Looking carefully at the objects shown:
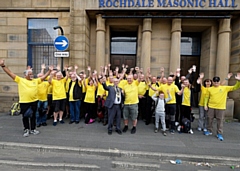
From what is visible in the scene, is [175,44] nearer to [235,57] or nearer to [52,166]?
[235,57]

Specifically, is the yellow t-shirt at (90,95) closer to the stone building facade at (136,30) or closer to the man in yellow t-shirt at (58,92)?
the man in yellow t-shirt at (58,92)

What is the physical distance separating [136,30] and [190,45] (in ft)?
10.4

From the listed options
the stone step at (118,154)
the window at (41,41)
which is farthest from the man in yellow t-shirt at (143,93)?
the window at (41,41)

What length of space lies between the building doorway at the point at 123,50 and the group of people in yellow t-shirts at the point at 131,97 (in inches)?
117

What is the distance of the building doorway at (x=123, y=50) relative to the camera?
845cm

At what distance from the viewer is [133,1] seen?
272 inches

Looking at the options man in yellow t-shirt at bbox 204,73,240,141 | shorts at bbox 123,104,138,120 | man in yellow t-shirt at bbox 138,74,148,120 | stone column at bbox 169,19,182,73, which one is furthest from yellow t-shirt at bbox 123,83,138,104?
stone column at bbox 169,19,182,73

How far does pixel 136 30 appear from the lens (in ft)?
27.0

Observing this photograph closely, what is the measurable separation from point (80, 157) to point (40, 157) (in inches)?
36.0

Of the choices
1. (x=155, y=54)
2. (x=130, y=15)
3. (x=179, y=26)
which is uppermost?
(x=130, y=15)

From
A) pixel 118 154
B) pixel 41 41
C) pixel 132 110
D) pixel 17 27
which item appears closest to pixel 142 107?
pixel 132 110

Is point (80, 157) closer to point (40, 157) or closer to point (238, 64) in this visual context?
point (40, 157)

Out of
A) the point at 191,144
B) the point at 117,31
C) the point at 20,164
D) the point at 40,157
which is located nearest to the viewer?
the point at 20,164

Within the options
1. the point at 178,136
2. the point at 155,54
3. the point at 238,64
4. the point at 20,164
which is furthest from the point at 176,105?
the point at 20,164
